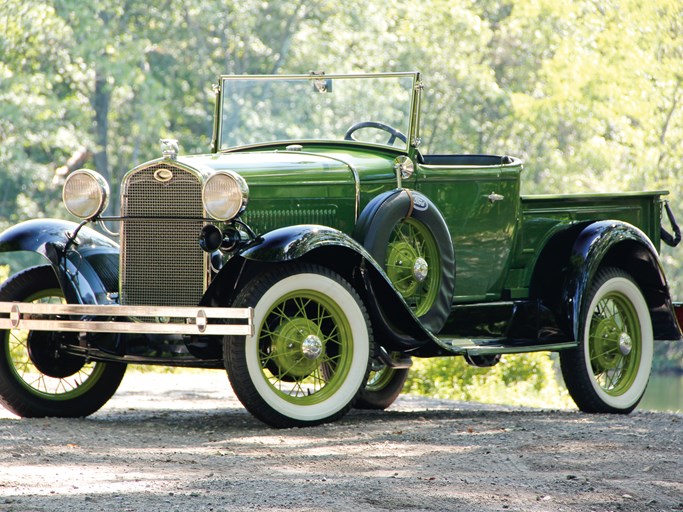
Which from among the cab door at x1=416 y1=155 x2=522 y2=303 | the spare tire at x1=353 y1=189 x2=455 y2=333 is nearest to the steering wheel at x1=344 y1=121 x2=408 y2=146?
the cab door at x1=416 y1=155 x2=522 y2=303

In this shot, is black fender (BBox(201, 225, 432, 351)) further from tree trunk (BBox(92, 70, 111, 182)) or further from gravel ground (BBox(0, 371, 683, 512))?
tree trunk (BBox(92, 70, 111, 182))

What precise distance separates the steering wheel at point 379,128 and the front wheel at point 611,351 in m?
1.53

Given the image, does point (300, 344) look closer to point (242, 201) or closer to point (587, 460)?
point (242, 201)

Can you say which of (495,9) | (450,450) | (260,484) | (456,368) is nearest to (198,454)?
(260,484)

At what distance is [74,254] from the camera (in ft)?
21.4

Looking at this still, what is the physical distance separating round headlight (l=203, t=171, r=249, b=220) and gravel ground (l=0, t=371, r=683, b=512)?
1110mm

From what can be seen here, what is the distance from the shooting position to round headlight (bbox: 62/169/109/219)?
6359mm

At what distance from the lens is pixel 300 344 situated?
5.94 meters

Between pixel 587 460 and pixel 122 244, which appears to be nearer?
pixel 587 460

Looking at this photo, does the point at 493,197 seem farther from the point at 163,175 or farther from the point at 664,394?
the point at 664,394

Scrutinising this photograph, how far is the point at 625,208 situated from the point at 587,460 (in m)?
3.02

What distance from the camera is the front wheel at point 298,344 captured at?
571 centimetres

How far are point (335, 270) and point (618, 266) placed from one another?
7.38 feet

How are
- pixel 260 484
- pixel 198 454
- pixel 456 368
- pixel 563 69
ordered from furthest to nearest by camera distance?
pixel 563 69
pixel 456 368
pixel 198 454
pixel 260 484
